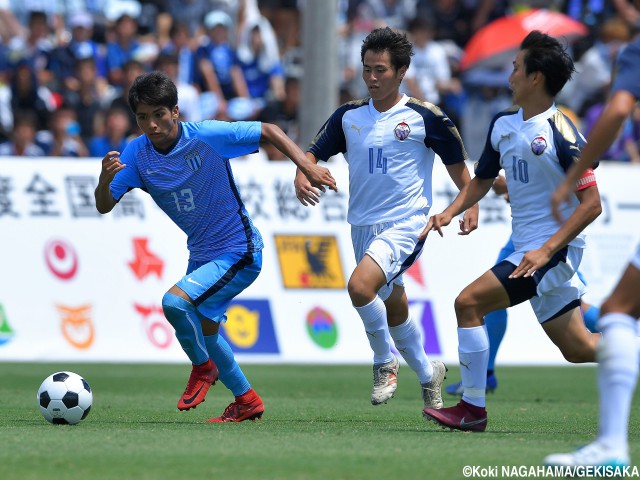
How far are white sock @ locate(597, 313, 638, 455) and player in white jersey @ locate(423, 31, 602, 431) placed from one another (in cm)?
183

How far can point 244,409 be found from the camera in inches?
328

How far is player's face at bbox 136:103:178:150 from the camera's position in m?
8.14

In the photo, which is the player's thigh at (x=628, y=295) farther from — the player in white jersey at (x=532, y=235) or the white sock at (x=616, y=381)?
the player in white jersey at (x=532, y=235)

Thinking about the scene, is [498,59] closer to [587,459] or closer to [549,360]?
[549,360]

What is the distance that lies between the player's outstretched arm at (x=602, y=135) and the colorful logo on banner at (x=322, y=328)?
8271 millimetres

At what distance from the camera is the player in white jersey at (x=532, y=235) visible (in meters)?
7.24

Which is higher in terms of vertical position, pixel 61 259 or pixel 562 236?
pixel 562 236

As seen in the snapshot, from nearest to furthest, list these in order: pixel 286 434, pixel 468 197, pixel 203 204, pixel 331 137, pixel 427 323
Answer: pixel 286 434 < pixel 468 197 < pixel 203 204 < pixel 331 137 < pixel 427 323

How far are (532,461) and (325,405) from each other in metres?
4.01

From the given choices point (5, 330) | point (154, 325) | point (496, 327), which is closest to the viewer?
point (496, 327)

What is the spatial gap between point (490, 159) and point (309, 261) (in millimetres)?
6337

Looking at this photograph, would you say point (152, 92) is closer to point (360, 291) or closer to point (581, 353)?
point (360, 291)

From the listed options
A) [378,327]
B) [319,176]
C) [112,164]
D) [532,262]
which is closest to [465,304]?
[532,262]

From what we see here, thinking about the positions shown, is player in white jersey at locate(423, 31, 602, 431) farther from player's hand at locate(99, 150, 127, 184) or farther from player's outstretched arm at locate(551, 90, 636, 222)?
player's hand at locate(99, 150, 127, 184)
